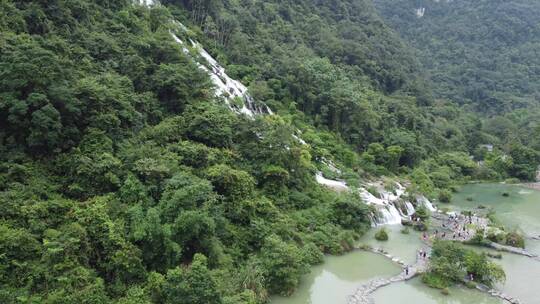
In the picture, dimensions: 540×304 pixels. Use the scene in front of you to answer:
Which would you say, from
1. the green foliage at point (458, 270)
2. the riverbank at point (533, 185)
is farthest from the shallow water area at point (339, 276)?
the riverbank at point (533, 185)

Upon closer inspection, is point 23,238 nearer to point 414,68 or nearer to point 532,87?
point 414,68

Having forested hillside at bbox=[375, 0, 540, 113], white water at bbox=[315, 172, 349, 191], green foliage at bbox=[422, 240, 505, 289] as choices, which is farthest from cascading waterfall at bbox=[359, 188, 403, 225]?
forested hillside at bbox=[375, 0, 540, 113]

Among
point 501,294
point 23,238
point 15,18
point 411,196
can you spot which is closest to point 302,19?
point 411,196

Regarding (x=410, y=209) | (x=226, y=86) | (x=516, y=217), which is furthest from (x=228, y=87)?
(x=516, y=217)

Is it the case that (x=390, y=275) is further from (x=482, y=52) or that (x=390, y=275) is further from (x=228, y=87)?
(x=482, y=52)

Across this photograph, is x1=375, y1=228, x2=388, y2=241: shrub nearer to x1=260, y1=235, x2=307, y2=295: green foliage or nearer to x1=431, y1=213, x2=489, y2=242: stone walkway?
x1=431, y1=213, x2=489, y2=242: stone walkway

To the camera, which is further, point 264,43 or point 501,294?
point 264,43
